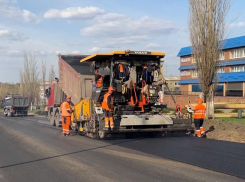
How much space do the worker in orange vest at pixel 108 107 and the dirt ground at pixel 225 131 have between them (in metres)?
3.77

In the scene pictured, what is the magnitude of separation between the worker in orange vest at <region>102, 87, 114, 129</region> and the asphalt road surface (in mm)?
677

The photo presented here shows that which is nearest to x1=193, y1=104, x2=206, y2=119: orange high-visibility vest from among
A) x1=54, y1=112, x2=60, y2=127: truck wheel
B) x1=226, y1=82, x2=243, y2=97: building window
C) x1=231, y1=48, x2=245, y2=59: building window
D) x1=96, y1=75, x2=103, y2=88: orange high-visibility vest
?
x1=96, y1=75, x2=103, y2=88: orange high-visibility vest

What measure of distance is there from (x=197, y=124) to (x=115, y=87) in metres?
3.22

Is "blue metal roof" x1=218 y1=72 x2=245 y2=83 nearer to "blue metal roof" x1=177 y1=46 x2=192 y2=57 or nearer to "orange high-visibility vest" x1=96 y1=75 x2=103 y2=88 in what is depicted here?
"blue metal roof" x1=177 y1=46 x2=192 y2=57

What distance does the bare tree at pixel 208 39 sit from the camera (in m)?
16.7

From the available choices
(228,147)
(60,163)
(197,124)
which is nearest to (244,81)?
(197,124)

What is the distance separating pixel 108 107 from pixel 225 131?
15.0 ft

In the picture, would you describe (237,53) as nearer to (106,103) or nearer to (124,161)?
(106,103)

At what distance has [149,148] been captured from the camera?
10.3 metres

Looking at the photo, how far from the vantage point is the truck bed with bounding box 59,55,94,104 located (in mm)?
15312

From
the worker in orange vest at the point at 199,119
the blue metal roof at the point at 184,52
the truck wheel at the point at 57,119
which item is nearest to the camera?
the worker in orange vest at the point at 199,119

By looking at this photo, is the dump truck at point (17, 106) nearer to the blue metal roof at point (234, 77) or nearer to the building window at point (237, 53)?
the blue metal roof at point (234, 77)

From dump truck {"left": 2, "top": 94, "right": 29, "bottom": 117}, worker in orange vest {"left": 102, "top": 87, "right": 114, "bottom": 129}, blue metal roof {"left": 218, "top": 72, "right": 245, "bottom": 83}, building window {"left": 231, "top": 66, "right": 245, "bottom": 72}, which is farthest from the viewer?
building window {"left": 231, "top": 66, "right": 245, "bottom": 72}

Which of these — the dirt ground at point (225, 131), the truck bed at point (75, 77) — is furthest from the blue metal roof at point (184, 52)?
the dirt ground at point (225, 131)
